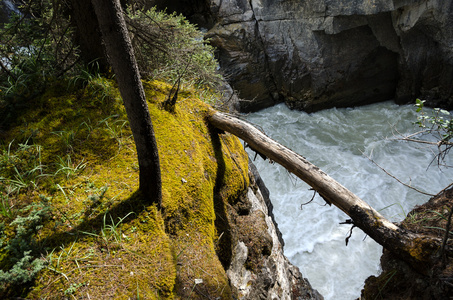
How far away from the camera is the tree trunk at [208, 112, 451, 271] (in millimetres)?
2137

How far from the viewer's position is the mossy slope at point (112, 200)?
1847mm

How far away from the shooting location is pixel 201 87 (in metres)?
5.09

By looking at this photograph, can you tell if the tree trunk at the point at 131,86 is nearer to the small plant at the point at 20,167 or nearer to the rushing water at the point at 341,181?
the small plant at the point at 20,167

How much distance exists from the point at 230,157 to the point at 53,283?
239cm

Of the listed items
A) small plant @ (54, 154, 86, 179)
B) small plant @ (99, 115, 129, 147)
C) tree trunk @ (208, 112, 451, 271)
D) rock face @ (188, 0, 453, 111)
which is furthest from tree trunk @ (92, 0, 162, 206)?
rock face @ (188, 0, 453, 111)

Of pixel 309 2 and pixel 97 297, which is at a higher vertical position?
pixel 309 2

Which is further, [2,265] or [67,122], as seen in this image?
[67,122]

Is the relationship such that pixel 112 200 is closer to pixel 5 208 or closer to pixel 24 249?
pixel 24 249

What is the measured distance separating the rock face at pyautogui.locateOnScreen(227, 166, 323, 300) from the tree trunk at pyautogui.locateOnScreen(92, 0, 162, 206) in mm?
1163

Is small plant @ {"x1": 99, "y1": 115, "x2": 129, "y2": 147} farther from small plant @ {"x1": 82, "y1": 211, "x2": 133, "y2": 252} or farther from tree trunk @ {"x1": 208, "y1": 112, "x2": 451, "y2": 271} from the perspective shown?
tree trunk @ {"x1": 208, "y1": 112, "x2": 451, "y2": 271}

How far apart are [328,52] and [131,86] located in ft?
31.6

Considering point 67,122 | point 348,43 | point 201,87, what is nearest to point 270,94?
point 348,43

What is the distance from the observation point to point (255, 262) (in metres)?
2.96

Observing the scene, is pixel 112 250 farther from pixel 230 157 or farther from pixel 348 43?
pixel 348 43
